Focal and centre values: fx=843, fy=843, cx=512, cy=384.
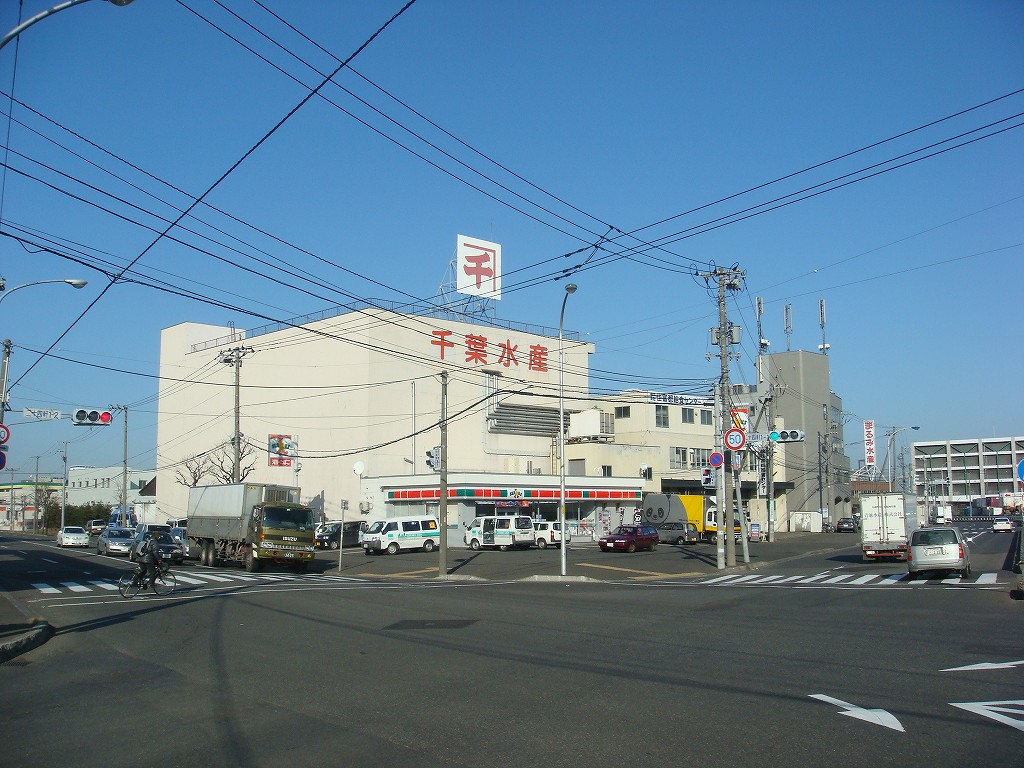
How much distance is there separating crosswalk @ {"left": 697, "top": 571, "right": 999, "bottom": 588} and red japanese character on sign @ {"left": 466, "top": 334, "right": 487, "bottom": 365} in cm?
3808

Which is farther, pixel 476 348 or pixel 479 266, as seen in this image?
pixel 476 348

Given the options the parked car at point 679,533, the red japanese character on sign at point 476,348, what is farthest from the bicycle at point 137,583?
the red japanese character on sign at point 476,348

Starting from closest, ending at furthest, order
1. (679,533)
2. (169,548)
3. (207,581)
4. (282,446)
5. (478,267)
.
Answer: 1. (207,581)
2. (169,548)
3. (282,446)
4. (679,533)
5. (478,267)

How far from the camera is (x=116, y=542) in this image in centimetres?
4706

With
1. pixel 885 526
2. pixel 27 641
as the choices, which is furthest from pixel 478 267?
pixel 27 641

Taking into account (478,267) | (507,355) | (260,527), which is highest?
(478,267)

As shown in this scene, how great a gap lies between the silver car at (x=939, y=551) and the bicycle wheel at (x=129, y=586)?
79.1 ft

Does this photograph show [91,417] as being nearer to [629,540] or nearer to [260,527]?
[260,527]

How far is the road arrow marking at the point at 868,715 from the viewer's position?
7781 mm

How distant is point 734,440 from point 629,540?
14.0 metres

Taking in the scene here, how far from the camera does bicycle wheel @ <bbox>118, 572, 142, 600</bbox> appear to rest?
76.2 ft

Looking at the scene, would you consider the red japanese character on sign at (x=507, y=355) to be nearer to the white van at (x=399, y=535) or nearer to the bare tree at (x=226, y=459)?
the bare tree at (x=226, y=459)

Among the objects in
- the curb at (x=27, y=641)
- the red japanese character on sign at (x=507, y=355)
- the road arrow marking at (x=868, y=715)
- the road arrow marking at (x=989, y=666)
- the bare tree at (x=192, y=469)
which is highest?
the red japanese character on sign at (x=507, y=355)

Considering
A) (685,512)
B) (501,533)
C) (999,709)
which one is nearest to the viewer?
(999,709)
